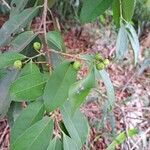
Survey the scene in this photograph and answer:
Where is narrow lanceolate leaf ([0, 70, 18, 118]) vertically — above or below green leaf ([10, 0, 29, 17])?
below

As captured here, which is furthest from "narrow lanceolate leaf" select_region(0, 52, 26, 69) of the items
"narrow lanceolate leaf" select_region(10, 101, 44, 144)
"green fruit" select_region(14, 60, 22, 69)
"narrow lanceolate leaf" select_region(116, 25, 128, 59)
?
"narrow lanceolate leaf" select_region(116, 25, 128, 59)

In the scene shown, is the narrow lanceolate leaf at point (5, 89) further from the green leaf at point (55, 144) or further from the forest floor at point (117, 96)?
the forest floor at point (117, 96)

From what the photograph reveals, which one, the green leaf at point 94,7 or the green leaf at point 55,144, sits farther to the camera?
the green leaf at point 94,7

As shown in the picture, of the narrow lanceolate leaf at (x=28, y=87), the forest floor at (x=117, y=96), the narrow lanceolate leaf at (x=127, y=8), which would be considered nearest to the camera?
the narrow lanceolate leaf at (x=28, y=87)

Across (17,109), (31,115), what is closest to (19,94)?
(31,115)

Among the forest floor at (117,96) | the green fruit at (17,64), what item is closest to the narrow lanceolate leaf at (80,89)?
the green fruit at (17,64)

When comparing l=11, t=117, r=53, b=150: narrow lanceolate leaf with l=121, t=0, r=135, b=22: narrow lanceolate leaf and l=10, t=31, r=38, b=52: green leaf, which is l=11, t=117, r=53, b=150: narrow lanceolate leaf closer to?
l=10, t=31, r=38, b=52: green leaf

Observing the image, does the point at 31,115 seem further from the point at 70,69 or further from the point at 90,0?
the point at 90,0
